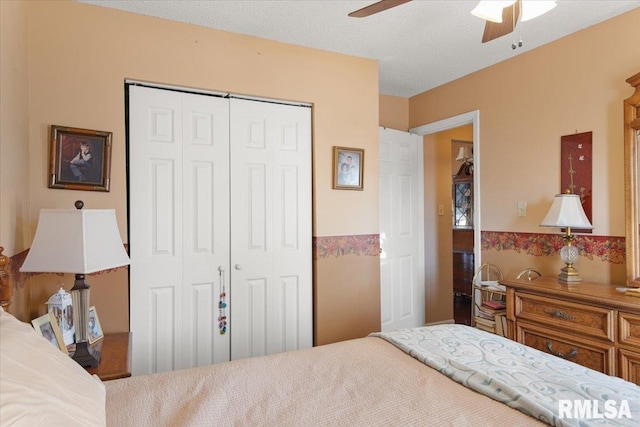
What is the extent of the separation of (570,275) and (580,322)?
1.28ft

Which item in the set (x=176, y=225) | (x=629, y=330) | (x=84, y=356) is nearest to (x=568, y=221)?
(x=629, y=330)

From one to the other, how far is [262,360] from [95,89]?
1888mm

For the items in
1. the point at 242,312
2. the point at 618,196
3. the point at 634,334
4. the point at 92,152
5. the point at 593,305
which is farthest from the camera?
the point at 242,312

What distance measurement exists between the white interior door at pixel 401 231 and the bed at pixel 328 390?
211cm

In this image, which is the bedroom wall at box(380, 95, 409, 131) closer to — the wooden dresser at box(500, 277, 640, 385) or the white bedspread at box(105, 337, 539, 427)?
the wooden dresser at box(500, 277, 640, 385)

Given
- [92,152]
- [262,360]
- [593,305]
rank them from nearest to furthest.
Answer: [262,360] < [593,305] < [92,152]

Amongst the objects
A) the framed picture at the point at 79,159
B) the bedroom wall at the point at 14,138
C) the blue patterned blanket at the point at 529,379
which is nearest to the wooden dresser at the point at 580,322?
the blue patterned blanket at the point at 529,379

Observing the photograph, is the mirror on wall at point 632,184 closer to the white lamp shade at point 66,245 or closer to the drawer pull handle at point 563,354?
the drawer pull handle at point 563,354

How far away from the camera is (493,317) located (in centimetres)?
280

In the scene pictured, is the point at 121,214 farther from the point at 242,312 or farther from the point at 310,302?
the point at 310,302

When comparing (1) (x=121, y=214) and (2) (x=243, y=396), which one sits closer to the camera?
(2) (x=243, y=396)

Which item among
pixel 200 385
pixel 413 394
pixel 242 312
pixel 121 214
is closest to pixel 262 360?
pixel 200 385

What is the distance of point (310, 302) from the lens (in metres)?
2.90

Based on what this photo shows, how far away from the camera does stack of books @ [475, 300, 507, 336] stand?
2688 millimetres
